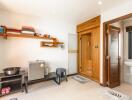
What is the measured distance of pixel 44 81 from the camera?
12.3 ft

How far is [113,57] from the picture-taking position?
328cm

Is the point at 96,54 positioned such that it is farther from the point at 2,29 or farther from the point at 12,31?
the point at 2,29

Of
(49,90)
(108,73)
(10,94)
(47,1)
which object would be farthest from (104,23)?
(10,94)

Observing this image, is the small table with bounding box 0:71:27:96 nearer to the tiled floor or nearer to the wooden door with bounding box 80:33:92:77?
the tiled floor

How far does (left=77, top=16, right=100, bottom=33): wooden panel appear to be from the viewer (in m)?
3.50

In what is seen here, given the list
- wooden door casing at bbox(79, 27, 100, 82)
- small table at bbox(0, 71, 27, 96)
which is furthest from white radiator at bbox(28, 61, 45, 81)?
wooden door casing at bbox(79, 27, 100, 82)

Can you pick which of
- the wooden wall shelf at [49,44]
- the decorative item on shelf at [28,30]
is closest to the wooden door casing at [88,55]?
the wooden wall shelf at [49,44]

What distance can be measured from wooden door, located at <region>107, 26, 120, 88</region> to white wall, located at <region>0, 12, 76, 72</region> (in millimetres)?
1846

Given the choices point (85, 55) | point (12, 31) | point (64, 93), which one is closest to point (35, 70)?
point (64, 93)

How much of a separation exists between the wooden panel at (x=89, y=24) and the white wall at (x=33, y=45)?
345 millimetres

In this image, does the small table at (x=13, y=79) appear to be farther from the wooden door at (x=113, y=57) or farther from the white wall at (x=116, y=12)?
the wooden door at (x=113, y=57)

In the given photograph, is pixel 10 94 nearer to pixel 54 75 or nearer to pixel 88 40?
pixel 54 75

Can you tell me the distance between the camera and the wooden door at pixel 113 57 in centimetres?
316

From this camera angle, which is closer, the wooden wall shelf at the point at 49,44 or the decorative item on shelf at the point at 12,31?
the decorative item on shelf at the point at 12,31
